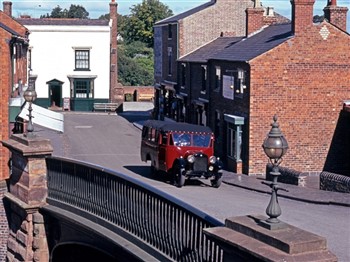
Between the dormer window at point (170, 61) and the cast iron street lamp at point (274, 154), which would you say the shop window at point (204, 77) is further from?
the cast iron street lamp at point (274, 154)

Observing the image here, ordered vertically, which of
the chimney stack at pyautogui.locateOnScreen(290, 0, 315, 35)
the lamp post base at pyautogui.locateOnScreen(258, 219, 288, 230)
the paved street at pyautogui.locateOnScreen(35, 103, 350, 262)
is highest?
the chimney stack at pyautogui.locateOnScreen(290, 0, 315, 35)

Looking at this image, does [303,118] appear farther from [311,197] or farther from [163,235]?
[163,235]

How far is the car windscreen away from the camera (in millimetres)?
25266

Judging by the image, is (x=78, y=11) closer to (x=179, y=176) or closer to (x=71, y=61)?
(x=71, y=61)

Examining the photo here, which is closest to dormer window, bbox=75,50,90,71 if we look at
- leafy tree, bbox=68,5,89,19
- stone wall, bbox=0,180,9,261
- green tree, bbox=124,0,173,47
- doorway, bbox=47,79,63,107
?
doorway, bbox=47,79,63,107

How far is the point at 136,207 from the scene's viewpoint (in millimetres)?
12547

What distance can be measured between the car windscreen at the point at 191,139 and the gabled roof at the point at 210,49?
12581mm

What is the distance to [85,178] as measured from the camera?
15.1m

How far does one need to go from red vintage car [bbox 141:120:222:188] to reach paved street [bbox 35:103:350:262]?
0.56 m

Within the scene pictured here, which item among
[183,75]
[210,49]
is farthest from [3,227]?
[183,75]

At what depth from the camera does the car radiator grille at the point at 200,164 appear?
24953 millimetres

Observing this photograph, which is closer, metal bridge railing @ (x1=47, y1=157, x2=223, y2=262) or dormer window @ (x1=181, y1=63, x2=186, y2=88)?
metal bridge railing @ (x1=47, y1=157, x2=223, y2=262)

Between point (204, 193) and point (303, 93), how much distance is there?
8774 millimetres

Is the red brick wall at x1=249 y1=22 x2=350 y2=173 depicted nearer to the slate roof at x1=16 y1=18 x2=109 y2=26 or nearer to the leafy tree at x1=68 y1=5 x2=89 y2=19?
the slate roof at x1=16 y1=18 x2=109 y2=26
